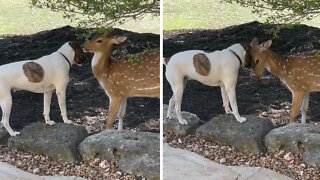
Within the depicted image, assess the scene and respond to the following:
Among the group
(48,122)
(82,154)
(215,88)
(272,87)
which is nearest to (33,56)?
(48,122)

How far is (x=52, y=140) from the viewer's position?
7.99ft

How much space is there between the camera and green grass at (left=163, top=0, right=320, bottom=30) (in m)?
2.44

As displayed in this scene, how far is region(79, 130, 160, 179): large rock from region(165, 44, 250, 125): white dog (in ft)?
0.51

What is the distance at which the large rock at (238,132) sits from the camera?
2.48 m

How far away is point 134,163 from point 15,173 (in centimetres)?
47

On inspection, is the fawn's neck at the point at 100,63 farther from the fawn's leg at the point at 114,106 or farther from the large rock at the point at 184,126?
the large rock at the point at 184,126

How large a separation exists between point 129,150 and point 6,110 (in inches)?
20.0

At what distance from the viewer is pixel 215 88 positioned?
2482 mm

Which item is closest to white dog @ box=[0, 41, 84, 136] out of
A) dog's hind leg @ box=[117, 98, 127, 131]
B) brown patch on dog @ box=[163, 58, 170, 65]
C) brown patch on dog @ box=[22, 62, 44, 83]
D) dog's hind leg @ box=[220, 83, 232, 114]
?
brown patch on dog @ box=[22, 62, 44, 83]

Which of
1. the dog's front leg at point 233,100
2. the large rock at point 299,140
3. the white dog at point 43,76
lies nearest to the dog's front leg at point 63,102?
the white dog at point 43,76

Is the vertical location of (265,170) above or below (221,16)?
below

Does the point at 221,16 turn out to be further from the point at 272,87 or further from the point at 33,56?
the point at 33,56

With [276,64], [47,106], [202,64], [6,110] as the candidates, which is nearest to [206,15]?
[202,64]

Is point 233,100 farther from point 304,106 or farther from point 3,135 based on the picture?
point 3,135
